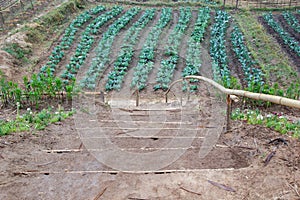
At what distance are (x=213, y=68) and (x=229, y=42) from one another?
3111 mm

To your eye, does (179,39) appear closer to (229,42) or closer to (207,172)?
(229,42)

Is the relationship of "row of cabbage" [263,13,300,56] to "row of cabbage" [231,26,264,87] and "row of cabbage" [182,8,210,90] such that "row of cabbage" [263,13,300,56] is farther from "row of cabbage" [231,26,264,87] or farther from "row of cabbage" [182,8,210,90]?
"row of cabbage" [182,8,210,90]

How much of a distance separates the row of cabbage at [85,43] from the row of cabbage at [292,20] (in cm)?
943

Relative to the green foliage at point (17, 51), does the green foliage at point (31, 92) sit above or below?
below

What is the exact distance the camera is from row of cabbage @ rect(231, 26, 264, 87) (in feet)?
39.7

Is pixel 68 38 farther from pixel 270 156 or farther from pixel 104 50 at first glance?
pixel 270 156

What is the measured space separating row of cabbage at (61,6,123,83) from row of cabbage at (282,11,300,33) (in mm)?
9425

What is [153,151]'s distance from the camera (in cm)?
476

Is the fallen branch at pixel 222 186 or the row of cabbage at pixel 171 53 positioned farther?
the row of cabbage at pixel 171 53

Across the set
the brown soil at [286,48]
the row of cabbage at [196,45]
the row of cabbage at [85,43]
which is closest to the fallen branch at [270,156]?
the row of cabbage at [196,45]

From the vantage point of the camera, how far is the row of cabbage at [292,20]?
17.0 metres

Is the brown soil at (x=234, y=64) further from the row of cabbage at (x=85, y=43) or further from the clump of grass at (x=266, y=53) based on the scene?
the row of cabbage at (x=85, y=43)

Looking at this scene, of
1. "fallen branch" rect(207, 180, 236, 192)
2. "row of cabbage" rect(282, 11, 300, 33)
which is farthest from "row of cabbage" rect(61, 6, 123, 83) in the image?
"row of cabbage" rect(282, 11, 300, 33)

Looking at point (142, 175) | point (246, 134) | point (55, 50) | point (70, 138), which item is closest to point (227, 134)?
point (246, 134)
